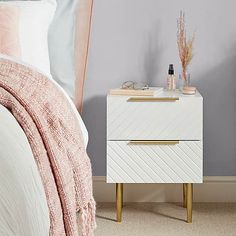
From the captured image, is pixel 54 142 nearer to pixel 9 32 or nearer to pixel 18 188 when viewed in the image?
pixel 18 188

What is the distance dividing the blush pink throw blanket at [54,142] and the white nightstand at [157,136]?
34.3 inches

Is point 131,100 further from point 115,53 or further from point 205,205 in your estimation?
point 205,205

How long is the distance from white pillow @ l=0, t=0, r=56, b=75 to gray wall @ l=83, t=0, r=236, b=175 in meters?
Result: 0.57

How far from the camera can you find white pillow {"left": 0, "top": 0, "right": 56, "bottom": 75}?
2.97 m

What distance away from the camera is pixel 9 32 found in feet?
9.46

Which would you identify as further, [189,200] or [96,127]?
[96,127]

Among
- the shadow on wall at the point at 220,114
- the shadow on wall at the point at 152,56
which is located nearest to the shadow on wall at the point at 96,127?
the shadow on wall at the point at 152,56

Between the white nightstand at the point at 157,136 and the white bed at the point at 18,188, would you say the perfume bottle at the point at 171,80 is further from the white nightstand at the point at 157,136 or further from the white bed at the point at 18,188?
the white bed at the point at 18,188

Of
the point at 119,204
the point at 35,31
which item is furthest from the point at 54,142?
the point at 119,204

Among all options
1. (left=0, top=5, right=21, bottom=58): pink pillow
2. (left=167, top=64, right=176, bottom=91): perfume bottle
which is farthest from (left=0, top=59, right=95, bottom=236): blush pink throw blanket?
(left=167, top=64, right=176, bottom=91): perfume bottle

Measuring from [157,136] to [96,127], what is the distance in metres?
0.52

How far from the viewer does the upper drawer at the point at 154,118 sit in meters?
3.26

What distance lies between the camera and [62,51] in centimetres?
333

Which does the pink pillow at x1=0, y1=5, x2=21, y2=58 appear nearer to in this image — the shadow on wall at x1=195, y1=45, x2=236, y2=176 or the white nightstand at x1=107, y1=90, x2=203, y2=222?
the white nightstand at x1=107, y1=90, x2=203, y2=222
